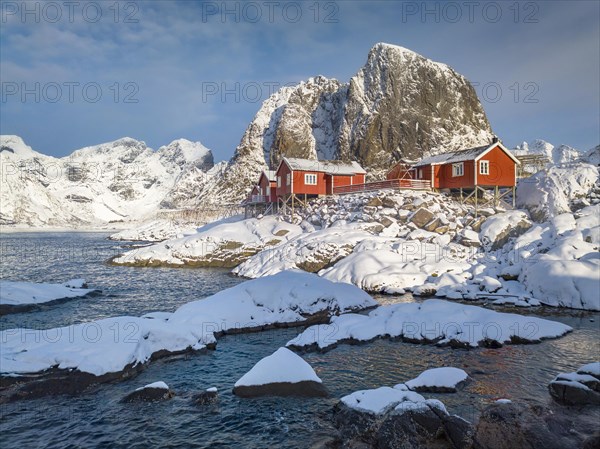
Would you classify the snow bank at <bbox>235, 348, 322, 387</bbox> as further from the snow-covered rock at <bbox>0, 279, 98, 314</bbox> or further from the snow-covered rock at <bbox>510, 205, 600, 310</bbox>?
the snow-covered rock at <bbox>510, 205, 600, 310</bbox>

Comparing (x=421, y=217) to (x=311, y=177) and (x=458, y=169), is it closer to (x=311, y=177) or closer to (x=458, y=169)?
(x=458, y=169)

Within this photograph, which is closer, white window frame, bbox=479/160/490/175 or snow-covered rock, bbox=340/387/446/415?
snow-covered rock, bbox=340/387/446/415

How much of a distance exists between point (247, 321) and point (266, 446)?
37.8ft

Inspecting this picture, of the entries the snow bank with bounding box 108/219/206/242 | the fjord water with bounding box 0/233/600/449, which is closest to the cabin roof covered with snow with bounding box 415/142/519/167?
the fjord water with bounding box 0/233/600/449

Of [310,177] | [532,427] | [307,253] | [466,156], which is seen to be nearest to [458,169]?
[466,156]

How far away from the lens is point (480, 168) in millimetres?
46438

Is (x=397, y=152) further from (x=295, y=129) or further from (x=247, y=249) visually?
(x=247, y=249)

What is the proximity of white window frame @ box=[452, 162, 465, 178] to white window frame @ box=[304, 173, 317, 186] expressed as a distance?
20.0 m

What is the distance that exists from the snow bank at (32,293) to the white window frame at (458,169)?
4337 cm

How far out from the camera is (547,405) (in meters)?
11.7

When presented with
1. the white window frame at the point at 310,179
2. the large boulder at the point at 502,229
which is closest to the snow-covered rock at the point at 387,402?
the large boulder at the point at 502,229

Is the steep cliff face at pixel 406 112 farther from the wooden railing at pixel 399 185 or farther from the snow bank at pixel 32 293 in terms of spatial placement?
the snow bank at pixel 32 293

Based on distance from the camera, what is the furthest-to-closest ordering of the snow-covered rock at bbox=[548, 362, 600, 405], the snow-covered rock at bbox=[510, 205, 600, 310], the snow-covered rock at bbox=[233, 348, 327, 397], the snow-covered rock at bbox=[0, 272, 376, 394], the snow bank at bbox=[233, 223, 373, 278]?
the snow bank at bbox=[233, 223, 373, 278] → the snow-covered rock at bbox=[510, 205, 600, 310] → the snow-covered rock at bbox=[0, 272, 376, 394] → the snow-covered rock at bbox=[233, 348, 327, 397] → the snow-covered rock at bbox=[548, 362, 600, 405]

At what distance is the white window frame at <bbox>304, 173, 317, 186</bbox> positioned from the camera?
57.0 m
